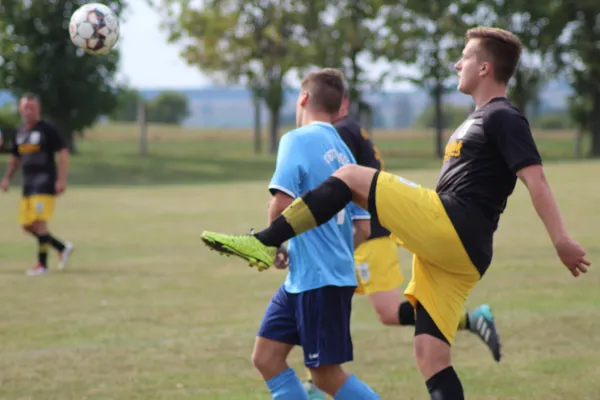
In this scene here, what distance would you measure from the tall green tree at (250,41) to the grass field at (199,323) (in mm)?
42736

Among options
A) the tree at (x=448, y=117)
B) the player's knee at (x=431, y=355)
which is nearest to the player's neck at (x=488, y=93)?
the player's knee at (x=431, y=355)

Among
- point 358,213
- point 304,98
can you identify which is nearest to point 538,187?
point 304,98

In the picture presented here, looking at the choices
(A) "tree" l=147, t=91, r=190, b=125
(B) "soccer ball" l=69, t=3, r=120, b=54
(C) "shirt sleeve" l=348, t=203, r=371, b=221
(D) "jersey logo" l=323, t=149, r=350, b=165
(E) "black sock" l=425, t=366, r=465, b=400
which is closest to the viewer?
(E) "black sock" l=425, t=366, r=465, b=400

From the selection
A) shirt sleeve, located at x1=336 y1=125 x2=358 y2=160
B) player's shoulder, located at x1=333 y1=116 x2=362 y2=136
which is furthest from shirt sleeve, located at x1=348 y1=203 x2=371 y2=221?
player's shoulder, located at x1=333 y1=116 x2=362 y2=136

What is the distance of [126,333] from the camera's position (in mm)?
9086

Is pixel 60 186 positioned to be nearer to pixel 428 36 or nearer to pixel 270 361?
pixel 270 361

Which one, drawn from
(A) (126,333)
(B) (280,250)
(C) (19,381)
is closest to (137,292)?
(A) (126,333)

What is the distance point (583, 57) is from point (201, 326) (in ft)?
181

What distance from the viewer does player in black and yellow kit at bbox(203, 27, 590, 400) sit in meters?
4.77

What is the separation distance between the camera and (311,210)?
476 centimetres

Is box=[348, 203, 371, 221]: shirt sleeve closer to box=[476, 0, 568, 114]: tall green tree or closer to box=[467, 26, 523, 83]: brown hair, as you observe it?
box=[467, 26, 523, 83]: brown hair

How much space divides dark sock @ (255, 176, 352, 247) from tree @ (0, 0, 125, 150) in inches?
1721

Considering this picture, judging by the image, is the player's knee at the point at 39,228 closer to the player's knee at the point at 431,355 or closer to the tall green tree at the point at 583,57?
the player's knee at the point at 431,355

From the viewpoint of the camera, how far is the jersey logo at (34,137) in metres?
13.6
